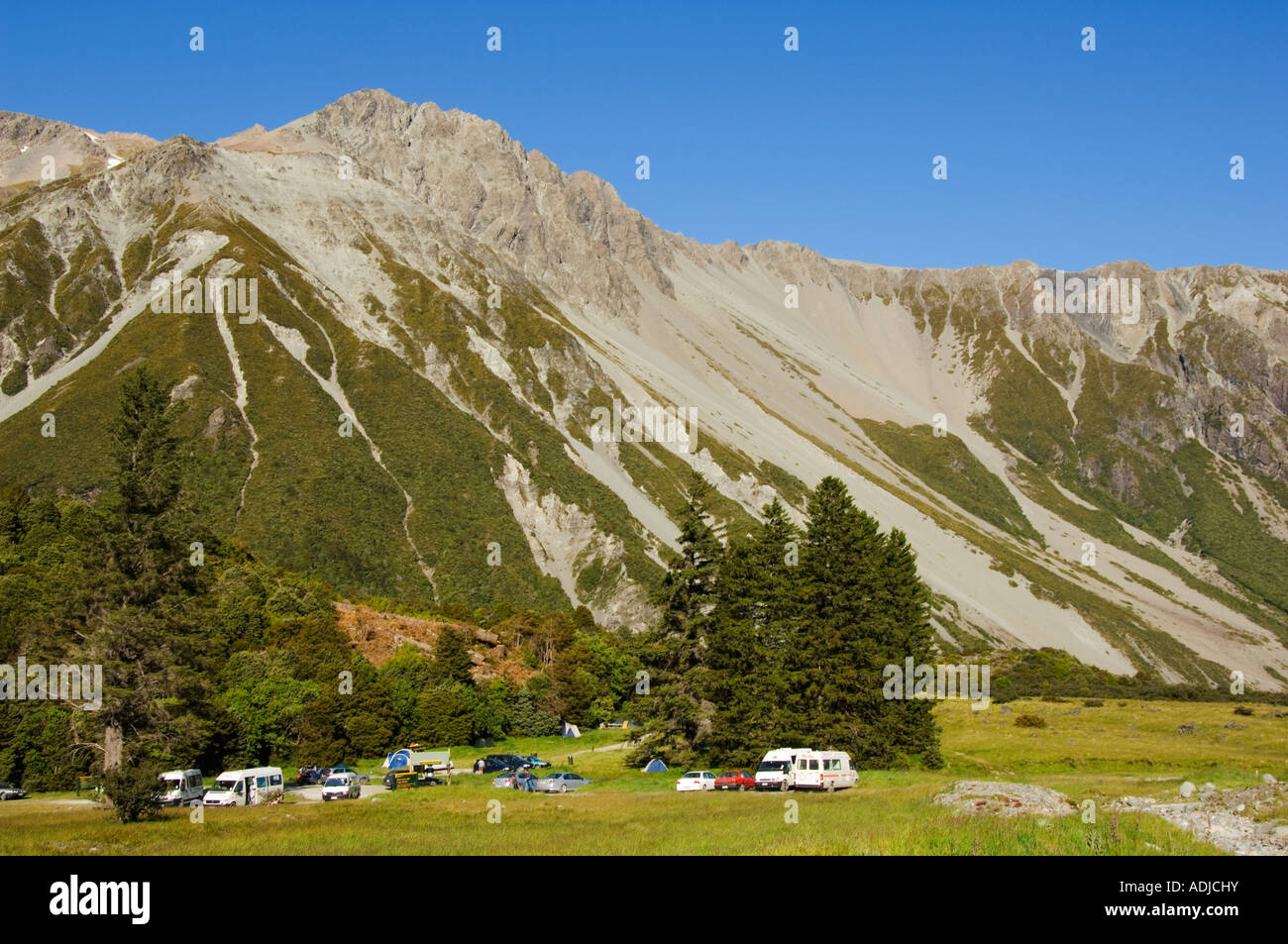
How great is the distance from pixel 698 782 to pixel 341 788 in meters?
16.8

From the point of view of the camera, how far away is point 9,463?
14788 centimetres

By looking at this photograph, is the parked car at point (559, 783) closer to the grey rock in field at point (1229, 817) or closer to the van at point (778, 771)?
the van at point (778, 771)

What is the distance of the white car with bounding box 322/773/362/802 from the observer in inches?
1912

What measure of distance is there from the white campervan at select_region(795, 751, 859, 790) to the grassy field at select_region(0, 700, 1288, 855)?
30.2 inches

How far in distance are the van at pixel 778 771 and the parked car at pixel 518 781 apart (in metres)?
11.8

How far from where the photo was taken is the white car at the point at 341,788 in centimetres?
4856

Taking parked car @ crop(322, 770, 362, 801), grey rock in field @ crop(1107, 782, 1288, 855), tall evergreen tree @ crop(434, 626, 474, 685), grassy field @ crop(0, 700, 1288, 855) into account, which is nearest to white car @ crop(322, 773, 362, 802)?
parked car @ crop(322, 770, 362, 801)

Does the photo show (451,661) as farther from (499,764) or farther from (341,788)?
(341,788)

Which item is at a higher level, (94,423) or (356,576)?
(94,423)

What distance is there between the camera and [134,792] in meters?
33.9

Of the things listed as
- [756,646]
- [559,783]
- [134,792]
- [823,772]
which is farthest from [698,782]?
[134,792]
